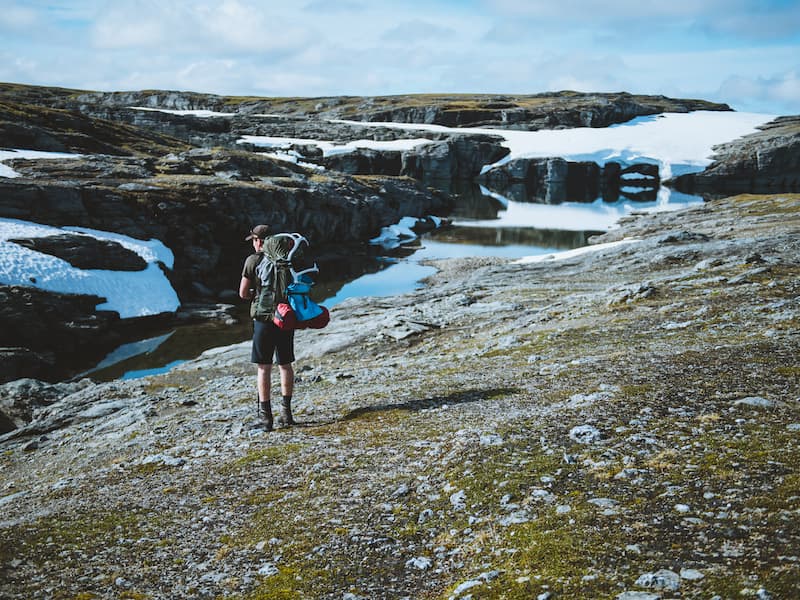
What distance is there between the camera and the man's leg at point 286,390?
13.6 meters

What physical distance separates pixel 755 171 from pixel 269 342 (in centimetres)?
16773

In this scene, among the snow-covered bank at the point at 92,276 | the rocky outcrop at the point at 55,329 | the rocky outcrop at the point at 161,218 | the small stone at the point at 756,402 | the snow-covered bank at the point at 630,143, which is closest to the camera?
the small stone at the point at 756,402

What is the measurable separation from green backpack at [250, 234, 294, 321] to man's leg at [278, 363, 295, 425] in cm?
137

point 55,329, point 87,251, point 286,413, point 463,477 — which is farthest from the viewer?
point 87,251

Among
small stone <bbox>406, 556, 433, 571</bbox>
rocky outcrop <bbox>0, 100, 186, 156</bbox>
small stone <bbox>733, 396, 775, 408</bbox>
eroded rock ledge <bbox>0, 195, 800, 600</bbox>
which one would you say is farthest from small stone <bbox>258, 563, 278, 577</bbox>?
rocky outcrop <bbox>0, 100, 186, 156</bbox>

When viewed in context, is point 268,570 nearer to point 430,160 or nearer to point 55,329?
point 55,329

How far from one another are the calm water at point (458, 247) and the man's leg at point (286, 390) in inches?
900

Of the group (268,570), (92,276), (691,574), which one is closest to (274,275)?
(268,570)

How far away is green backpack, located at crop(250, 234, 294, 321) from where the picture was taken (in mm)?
12914

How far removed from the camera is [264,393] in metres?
13.8

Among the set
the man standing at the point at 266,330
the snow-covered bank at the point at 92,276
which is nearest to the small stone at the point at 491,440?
the man standing at the point at 266,330

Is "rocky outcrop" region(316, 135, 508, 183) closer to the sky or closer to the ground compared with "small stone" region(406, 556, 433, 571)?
closer to the sky

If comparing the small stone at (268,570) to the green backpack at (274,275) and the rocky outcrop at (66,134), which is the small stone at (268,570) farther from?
the rocky outcrop at (66,134)

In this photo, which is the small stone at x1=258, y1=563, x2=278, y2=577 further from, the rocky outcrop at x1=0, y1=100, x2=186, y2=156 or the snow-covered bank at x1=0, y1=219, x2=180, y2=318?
the rocky outcrop at x1=0, y1=100, x2=186, y2=156
